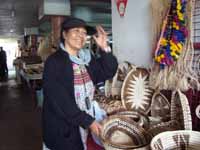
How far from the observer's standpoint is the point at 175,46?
1551 mm

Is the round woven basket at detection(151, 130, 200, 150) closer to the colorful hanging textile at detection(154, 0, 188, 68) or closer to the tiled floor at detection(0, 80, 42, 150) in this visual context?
the colorful hanging textile at detection(154, 0, 188, 68)

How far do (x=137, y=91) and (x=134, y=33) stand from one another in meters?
0.51

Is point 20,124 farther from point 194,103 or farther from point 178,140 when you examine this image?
point 178,140

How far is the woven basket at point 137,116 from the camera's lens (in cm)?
177

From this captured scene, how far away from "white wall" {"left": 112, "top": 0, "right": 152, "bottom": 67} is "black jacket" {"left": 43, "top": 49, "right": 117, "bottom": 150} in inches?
19.3

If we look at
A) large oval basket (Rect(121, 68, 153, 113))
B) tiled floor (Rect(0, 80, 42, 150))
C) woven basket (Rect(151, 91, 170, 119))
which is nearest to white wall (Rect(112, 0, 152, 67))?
large oval basket (Rect(121, 68, 153, 113))

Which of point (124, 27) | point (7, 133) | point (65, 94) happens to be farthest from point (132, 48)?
point (7, 133)

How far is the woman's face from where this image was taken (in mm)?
1638

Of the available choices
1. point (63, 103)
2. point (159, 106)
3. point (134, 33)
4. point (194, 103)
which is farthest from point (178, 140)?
point (134, 33)

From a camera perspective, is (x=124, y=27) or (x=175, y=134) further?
(x=124, y=27)

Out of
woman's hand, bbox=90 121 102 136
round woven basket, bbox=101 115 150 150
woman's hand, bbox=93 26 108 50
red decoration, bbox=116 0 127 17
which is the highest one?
red decoration, bbox=116 0 127 17

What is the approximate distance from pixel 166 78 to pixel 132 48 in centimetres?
75

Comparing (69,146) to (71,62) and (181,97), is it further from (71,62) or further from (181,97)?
(181,97)

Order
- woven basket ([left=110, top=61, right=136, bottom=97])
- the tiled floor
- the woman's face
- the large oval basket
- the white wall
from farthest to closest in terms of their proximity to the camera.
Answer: the tiled floor
woven basket ([left=110, top=61, right=136, bottom=97])
the white wall
the large oval basket
the woman's face
